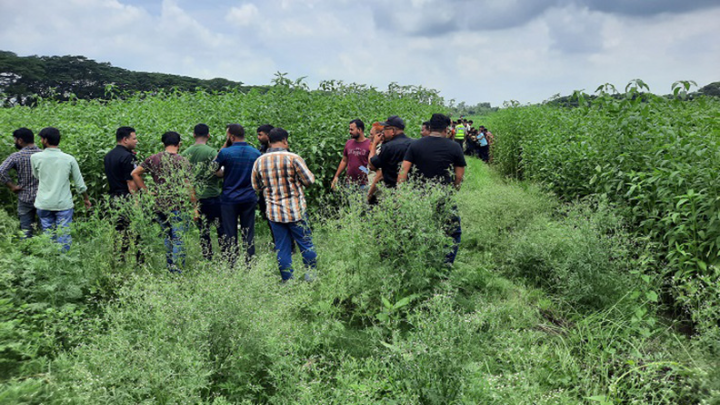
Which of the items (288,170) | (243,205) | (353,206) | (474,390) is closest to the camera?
(474,390)

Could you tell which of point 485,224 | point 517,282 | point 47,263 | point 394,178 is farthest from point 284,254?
point 485,224

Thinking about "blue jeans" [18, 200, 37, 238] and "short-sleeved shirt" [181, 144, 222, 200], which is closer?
"short-sleeved shirt" [181, 144, 222, 200]

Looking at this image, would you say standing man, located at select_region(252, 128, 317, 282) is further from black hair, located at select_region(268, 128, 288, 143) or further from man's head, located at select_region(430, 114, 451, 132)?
man's head, located at select_region(430, 114, 451, 132)

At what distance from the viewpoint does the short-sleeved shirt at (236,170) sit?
5977 mm

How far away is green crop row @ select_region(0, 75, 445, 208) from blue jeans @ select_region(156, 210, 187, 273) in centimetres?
256

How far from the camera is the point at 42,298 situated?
168 inches

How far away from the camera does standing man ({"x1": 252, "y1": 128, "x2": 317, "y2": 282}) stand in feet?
18.4

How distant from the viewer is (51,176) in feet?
20.1

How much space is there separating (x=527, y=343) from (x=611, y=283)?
141 centimetres

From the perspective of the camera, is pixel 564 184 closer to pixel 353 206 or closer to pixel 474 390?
pixel 353 206

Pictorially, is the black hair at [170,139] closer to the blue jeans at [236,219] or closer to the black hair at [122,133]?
the black hair at [122,133]

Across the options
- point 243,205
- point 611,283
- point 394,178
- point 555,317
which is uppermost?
point 394,178

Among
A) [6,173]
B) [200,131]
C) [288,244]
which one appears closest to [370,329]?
[288,244]

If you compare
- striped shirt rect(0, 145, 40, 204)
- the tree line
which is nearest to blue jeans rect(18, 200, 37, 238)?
striped shirt rect(0, 145, 40, 204)
